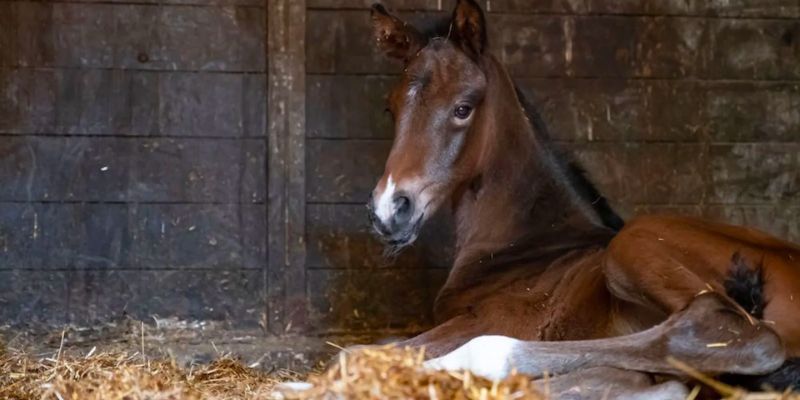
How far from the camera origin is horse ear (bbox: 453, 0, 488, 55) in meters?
4.94

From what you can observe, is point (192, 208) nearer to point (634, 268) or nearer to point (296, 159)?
point (296, 159)

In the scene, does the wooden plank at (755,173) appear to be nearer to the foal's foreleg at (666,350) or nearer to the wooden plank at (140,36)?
the wooden plank at (140,36)

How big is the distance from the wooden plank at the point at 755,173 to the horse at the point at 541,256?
1616 mm

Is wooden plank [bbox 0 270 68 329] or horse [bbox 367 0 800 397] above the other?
horse [bbox 367 0 800 397]

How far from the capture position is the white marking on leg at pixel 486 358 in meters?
3.66

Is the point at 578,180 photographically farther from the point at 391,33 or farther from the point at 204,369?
the point at 204,369

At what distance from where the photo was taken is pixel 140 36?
6.07m

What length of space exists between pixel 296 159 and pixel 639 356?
2962mm

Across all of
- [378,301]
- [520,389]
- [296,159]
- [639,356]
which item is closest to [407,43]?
[296,159]

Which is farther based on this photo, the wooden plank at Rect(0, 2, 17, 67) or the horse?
the wooden plank at Rect(0, 2, 17, 67)

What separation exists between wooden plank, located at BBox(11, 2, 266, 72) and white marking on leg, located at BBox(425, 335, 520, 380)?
2.89m

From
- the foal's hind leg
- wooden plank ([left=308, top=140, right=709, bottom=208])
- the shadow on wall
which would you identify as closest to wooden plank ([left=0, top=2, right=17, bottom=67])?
wooden plank ([left=308, top=140, right=709, bottom=208])

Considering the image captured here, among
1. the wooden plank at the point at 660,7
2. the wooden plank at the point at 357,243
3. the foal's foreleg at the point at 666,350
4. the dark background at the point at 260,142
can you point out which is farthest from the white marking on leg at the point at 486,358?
the wooden plank at the point at 660,7

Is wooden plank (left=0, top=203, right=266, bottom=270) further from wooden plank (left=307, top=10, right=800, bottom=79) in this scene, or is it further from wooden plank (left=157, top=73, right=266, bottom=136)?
wooden plank (left=307, top=10, right=800, bottom=79)
